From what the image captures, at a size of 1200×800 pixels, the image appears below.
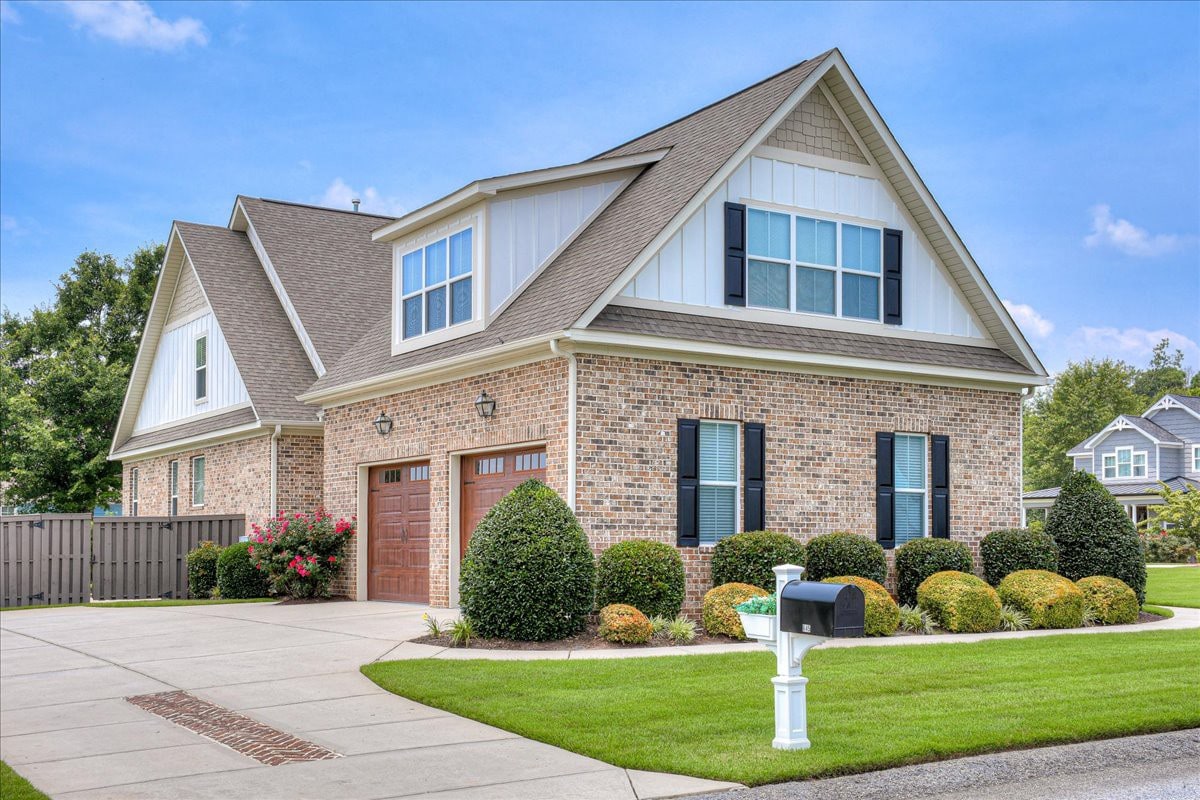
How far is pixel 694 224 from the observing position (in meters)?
17.2

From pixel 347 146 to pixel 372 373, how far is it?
12.7 metres

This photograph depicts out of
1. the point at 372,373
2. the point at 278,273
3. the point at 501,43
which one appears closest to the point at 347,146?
the point at 278,273

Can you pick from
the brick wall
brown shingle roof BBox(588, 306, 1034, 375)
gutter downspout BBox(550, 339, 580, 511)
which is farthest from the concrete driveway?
brown shingle roof BBox(588, 306, 1034, 375)

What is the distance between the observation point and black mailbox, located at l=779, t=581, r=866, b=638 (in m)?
7.93

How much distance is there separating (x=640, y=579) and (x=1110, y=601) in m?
7.00

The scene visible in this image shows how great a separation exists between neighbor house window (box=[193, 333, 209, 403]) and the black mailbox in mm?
21624

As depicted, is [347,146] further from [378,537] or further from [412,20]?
[378,537]

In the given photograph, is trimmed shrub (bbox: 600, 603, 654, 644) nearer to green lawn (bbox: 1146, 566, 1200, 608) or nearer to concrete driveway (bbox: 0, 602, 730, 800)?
concrete driveway (bbox: 0, 602, 730, 800)

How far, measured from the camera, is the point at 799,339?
58.4ft

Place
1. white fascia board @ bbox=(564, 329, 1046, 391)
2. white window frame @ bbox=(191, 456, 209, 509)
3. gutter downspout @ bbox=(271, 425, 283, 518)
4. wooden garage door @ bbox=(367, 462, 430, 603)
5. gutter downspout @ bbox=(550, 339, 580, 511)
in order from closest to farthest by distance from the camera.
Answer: gutter downspout @ bbox=(550, 339, 580, 511) → white fascia board @ bbox=(564, 329, 1046, 391) → wooden garage door @ bbox=(367, 462, 430, 603) → gutter downspout @ bbox=(271, 425, 283, 518) → white window frame @ bbox=(191, 456, 209, 509)

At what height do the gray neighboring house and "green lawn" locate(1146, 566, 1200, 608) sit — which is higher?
the gray neighboring house

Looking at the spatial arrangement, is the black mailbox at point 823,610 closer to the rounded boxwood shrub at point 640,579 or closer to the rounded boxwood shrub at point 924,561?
the rounded boxwood shrub at point 640,579

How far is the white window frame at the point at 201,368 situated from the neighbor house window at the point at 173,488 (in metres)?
2.38

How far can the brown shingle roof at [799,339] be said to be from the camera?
1636 centimetres
